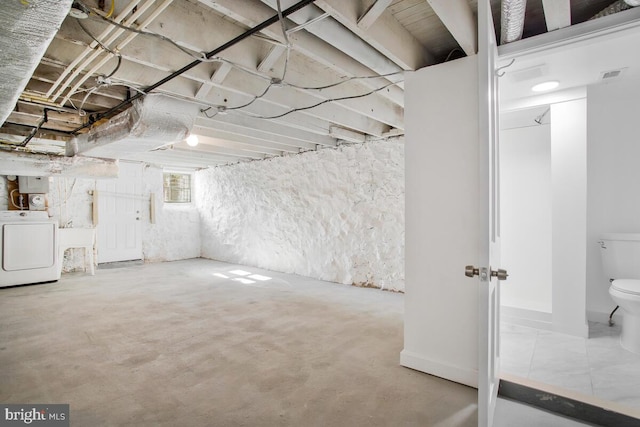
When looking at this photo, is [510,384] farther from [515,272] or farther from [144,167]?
[144,167]

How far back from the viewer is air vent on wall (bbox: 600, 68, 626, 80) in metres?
2.18

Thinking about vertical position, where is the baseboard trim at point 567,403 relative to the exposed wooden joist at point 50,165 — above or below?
below

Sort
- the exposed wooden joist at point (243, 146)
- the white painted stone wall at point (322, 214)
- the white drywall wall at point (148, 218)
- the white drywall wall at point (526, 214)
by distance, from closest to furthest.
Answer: the white drywall wall at point (526, 214) < the white painted stone wall at point (322, 214) < the exposed wooden joist at point (243, 146) < the white drywall wall at point (148, 218)

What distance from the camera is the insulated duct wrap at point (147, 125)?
7.98 feet

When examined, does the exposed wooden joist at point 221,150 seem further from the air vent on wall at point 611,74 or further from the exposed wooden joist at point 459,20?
the air vent on wall at point 611,74

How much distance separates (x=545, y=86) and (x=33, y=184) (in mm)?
6335

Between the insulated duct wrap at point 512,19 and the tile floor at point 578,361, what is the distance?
6.34ft

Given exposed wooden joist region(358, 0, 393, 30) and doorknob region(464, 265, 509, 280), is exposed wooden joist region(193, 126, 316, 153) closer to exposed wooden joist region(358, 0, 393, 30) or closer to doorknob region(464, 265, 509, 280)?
exposed wooden joist region(358, 0, 393, 30)

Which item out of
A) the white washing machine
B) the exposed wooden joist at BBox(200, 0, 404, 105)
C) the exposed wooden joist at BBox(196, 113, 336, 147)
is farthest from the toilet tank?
the white washing machine

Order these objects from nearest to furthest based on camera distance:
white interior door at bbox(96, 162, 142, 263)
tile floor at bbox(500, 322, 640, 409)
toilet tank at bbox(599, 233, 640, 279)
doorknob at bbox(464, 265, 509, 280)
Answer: doorknob at bbox(464, 265, 509, 280) < tile floor at bbox(500, 322, 640, 409) < toilet tank at bbox(599, 233, 640, 279) < white interior door at bbox(96, 162, 142, 263)

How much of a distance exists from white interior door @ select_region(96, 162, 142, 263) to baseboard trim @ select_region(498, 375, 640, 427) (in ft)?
20.2

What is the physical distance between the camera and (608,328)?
2586 mm

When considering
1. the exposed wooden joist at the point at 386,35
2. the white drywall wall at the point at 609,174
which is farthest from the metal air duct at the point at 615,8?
the white drywall wall at the point at 609,174

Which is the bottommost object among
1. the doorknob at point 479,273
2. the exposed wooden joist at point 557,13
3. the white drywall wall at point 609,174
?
the doorknob at point 479,273
